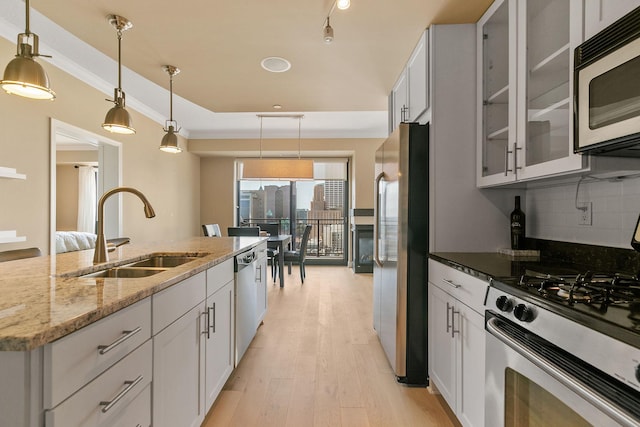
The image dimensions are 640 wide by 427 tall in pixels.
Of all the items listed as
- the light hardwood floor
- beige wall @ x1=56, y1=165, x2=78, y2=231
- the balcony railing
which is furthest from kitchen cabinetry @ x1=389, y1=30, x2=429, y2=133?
beige wall @ x1=56, y1=165, x2=78, y2=231

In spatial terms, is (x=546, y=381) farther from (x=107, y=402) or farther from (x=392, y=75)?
(x=392, y=75)

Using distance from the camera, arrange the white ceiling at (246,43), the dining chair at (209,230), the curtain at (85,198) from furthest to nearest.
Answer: the curtain at (85,198)
the dining chair at (209,230)
the white ceiling at (246,43)

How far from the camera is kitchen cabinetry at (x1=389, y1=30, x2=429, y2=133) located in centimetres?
229

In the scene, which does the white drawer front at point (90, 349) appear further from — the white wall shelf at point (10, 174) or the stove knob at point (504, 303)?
the white wall shelf at point (10, 174)

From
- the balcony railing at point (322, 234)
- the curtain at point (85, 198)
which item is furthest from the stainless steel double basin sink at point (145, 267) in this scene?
the curtain at point (85, 198)

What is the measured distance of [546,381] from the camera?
1.00 m

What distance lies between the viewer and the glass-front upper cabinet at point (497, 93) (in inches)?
71.9

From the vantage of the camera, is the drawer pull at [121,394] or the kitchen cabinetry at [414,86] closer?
the drawer pull at [121,394]

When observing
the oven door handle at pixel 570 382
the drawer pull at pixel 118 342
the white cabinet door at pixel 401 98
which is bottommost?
the oven door handle at pixel 570 382

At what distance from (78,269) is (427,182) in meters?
2.00

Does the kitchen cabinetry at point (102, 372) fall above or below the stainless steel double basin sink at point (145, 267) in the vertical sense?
below

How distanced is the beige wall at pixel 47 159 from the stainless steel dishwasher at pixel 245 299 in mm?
2187

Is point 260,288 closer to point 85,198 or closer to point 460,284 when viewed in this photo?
point 460,284

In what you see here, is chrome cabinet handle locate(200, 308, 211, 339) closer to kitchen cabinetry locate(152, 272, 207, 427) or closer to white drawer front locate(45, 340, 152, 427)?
kitchen cabinetry locate(152, 272, 207, 427)
